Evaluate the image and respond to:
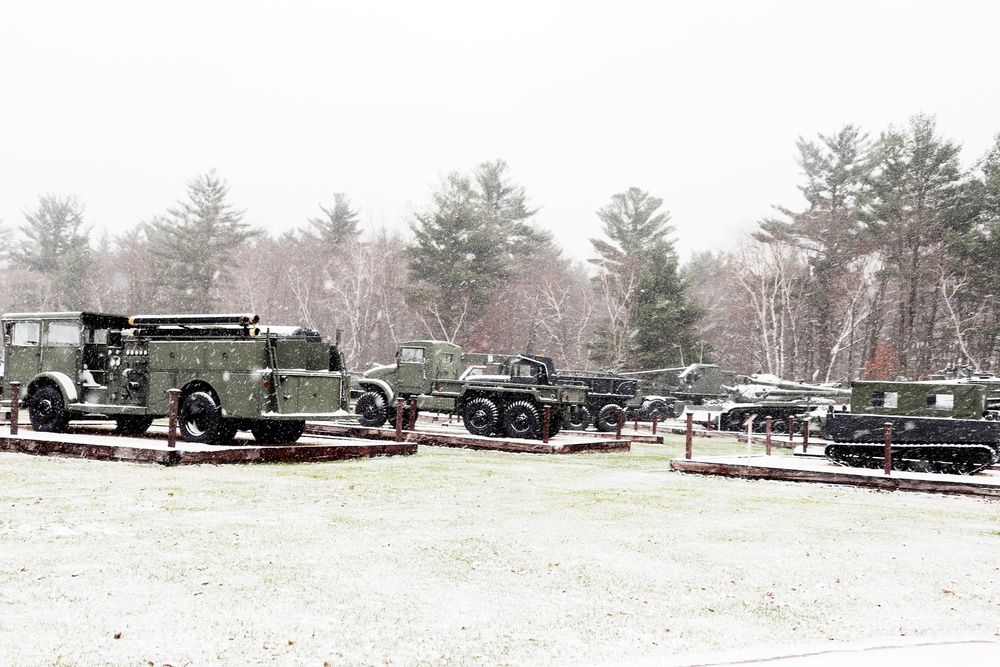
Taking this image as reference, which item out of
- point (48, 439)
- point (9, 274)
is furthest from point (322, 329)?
point (48, 439)

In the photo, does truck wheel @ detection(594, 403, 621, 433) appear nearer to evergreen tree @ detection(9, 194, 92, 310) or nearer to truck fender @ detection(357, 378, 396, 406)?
truck fender @ detection(357, 378, 396, 406)

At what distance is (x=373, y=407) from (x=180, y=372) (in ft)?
26.0

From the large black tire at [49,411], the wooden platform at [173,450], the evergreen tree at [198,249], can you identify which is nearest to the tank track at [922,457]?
the wooden platform at [173,450]

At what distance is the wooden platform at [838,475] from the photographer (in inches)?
527

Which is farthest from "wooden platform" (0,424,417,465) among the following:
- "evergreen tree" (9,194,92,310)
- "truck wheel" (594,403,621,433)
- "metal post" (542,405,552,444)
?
"evergreen tree" (9,194,92,310)

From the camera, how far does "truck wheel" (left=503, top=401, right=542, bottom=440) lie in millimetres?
20094

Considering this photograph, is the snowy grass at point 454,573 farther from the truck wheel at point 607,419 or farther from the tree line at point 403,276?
the tree line at point 403,276

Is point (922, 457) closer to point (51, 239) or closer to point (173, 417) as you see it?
point (173, 417)

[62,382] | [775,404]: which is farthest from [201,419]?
[775,404]

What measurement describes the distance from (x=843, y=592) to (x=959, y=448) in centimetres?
1019

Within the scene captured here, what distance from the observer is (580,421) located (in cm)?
2669

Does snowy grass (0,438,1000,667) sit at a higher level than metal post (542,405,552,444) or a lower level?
lower

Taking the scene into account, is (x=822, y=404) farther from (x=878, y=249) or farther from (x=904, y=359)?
(x=878, y=249)

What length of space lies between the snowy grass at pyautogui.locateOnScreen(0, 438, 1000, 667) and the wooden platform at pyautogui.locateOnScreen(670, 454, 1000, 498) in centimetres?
143
